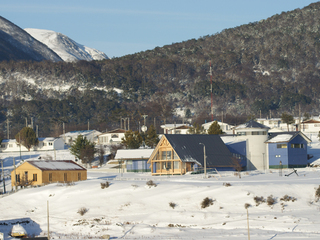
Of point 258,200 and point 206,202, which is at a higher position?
point 258,200

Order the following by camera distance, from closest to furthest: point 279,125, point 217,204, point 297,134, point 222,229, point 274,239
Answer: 1. point 274,239
2. point 222,229
3. point 217,204
4. point 297,134
5. point 279,125

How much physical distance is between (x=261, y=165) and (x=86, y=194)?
32192mm

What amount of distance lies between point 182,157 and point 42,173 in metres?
18.0

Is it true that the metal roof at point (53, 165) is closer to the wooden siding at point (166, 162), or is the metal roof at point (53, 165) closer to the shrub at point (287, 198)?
the wooden siding at point (166, 162)

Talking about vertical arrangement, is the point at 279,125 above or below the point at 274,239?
above

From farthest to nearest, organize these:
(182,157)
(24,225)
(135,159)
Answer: (135,159) < (182,157) < (24,225)

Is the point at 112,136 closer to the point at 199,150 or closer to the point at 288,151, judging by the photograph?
the point at 199,150

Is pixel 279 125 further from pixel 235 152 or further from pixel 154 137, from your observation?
pixel 235 152

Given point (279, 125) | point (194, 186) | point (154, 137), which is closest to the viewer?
point (194, 186)

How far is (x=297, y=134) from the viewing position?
74.0 metres

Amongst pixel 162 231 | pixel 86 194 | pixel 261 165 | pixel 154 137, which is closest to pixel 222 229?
pixel 162 231

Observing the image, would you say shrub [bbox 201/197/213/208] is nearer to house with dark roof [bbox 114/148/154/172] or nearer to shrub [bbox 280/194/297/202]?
shrub [bbox 280/194/297/202]

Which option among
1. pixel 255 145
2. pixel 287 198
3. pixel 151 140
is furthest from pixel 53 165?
pixel 151 140

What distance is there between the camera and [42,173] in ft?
203
